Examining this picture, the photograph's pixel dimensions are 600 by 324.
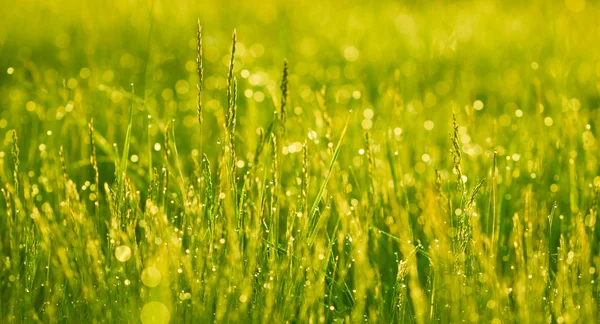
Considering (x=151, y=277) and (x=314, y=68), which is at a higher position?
(x=314, y=68)

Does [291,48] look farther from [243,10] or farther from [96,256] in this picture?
[96,256]

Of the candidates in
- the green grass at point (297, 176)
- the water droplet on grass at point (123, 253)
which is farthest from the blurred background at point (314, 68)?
the water droplet on grass at point (123, 253)

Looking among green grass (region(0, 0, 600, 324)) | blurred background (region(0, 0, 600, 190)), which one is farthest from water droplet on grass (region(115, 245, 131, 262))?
blurred background (region(0, 0, 600, 190))

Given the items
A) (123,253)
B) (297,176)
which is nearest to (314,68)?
(297,176)

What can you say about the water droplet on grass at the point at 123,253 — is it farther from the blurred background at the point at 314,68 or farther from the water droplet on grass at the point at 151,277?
the blurred background at the point at 314,68

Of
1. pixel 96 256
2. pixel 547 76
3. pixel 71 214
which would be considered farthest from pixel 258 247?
pixel 547 76

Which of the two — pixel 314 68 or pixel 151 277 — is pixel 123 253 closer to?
pixel 151 277

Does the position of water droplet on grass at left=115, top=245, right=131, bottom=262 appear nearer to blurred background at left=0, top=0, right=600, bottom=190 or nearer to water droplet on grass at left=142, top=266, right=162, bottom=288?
water droplet on grass at left=142, top=266, right=162, bottom=288

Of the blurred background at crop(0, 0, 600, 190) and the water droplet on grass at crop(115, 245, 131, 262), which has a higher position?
the blurred background at crop(0, 0, 600, 190)
